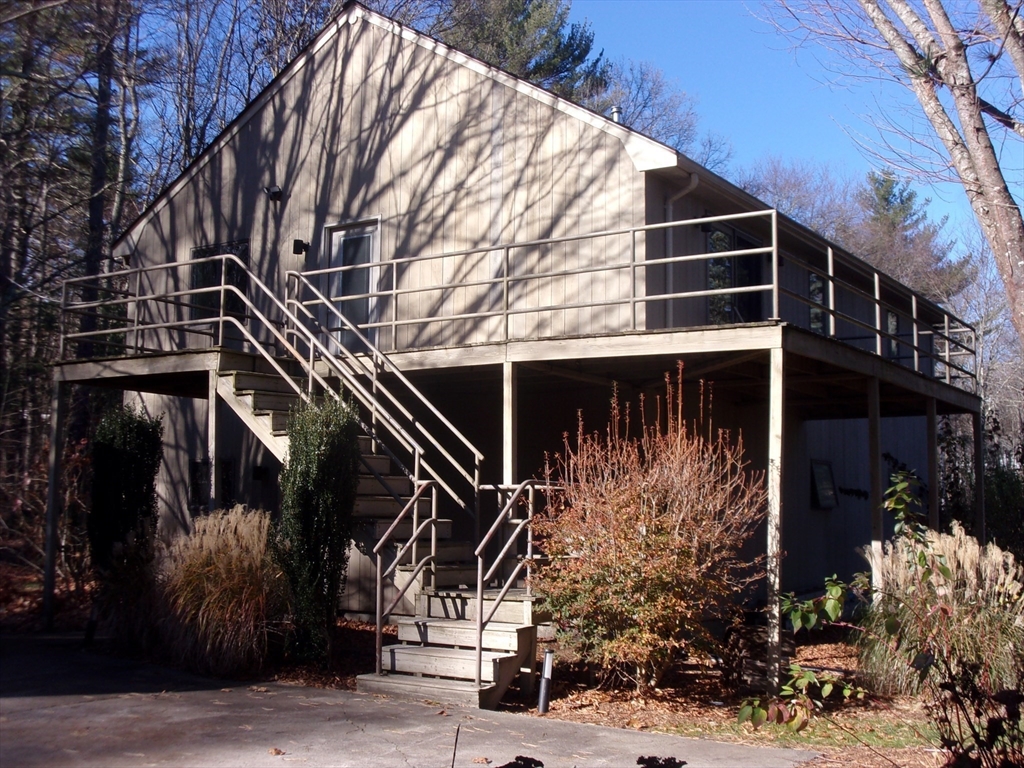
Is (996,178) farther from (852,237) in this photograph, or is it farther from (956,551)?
(852,237)

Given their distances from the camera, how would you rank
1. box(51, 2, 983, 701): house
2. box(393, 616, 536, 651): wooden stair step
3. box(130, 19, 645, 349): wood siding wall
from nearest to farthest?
box(393, 616, 536, 651): wooden stair step → box(51, 2, 983, 701): house → box(130, 19, 645, 349): wood siding wall

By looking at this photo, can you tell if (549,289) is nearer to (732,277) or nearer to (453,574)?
(732,277)

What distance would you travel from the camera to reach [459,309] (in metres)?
14.6

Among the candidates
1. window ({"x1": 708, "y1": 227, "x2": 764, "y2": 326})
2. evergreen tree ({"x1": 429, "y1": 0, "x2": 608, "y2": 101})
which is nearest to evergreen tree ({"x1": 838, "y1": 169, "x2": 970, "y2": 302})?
evergreen tree ({"x1": 429, "y1": 0, "x2": 608, "y2": 101})

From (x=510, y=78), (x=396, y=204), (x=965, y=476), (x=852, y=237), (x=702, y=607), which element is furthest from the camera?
(x=852, y=237)

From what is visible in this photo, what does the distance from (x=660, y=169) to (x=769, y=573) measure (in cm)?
540

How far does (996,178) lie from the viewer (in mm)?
8375

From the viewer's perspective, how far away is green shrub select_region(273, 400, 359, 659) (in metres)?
10.3

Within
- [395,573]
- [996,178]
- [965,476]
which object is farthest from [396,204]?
[965,476]

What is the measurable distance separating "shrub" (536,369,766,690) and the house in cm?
65

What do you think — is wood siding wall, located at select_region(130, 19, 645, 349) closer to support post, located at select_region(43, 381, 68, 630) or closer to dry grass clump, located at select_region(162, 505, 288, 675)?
support post, located at select_region(43, 381, 68, 630)

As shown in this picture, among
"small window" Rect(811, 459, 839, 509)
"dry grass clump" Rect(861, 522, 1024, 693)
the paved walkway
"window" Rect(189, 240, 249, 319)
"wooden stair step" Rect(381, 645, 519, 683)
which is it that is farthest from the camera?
"small window" Rect(811, 459, 839, 509)

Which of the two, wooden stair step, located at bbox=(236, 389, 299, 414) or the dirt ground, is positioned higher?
wooden stair step, located at bbox=(236, 389, 299, 414)

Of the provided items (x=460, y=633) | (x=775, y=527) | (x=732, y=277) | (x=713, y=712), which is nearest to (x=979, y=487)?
(x=732, y=277)
